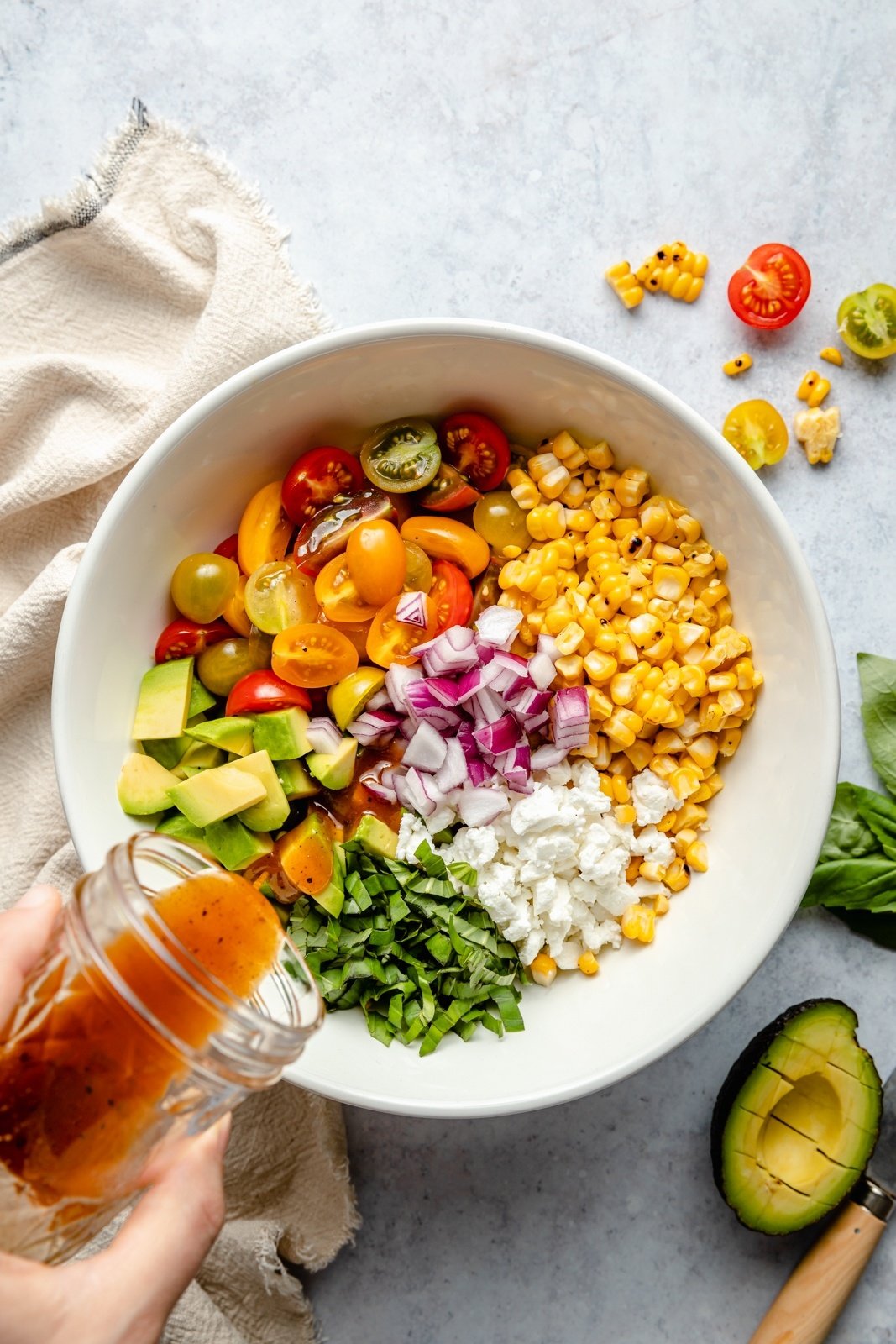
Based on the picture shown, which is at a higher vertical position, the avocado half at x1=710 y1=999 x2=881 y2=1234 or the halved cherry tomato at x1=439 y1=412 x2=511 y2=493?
the halved cherry tomato at x1=439 y1=412 x2=511 y2=493

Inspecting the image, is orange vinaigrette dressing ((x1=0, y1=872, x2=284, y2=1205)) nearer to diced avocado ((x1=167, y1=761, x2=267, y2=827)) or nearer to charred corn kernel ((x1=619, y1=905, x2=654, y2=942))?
diced avocado ((x1=167, y1=761, x2=267, y2=827))

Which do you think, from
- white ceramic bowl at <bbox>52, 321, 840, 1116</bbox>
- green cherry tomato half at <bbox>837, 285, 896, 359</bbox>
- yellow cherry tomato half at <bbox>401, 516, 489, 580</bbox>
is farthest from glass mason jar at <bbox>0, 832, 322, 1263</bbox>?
green cherry tomato half at <bbox>837, 285, 896, 359</bbox>

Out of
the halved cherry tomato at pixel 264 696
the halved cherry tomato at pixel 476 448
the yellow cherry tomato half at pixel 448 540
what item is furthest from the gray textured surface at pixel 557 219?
the halved cherry tomato at pixel 264 696

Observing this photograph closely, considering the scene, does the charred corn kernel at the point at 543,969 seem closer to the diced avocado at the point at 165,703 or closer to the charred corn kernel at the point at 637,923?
the charred corn kernel at the point at 637,923

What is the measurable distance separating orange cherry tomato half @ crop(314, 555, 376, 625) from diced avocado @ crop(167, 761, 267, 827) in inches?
16.4

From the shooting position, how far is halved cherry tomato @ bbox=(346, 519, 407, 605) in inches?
93.1

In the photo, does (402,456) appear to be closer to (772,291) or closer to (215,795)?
(215,795)

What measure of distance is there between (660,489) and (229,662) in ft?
3.45

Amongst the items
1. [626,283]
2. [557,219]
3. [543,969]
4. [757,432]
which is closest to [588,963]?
[543,969]

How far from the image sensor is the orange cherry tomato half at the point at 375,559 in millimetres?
2365

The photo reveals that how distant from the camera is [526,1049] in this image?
93.7 inches

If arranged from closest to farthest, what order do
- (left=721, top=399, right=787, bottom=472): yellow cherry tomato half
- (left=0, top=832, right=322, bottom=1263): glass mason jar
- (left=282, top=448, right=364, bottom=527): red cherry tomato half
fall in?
1. (left=0, top=832, right=322, bottom=1263): glass mason jar
2. (left=282, top=448, right=364, bottom=527): red cherry tomato half
3. (left=721, top=399, right=787, bottom=472): yellow cherry tomato half

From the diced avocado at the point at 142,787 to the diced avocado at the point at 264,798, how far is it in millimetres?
166

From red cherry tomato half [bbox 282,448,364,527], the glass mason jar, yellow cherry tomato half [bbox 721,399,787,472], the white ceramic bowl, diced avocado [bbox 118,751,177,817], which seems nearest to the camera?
the glass mason jar
